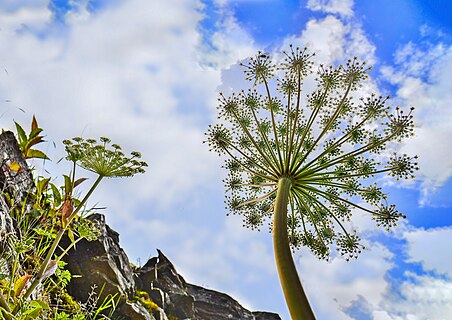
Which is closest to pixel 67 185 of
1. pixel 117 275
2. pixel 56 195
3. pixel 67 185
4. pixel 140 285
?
pixel 67 185

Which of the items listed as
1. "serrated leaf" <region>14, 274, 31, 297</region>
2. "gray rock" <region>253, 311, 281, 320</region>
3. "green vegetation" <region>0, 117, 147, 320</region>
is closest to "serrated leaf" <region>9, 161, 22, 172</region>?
"green vegetation" <region>0, 117, 147, 320</region>

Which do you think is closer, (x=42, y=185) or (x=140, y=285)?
(x=42, y=185)

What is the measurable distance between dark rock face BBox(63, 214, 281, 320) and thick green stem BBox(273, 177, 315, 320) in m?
4.62

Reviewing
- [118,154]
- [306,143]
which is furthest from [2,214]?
[306,143]

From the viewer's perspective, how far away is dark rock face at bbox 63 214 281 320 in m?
7.96

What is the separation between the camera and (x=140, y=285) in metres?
10.1

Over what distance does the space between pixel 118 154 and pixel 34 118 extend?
1.87 meters

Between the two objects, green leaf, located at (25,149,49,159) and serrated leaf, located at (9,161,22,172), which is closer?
serrated leaf, located at (9,161,22,172)

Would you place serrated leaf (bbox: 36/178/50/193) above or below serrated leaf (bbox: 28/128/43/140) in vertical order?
below

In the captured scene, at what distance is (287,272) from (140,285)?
7004 millimetres

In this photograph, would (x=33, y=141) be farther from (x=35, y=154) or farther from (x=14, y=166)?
(x=14, y=166)

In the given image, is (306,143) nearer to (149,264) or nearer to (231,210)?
(231,210)

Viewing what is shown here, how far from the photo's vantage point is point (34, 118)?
6.64 metres

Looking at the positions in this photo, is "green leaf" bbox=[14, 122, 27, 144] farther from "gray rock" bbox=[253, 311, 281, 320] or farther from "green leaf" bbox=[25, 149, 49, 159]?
"gray rock" bbox=[253, 311, 281, 320]
